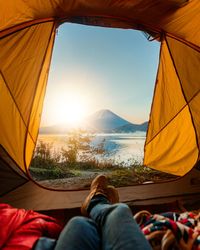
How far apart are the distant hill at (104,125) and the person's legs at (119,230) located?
6.30 feet

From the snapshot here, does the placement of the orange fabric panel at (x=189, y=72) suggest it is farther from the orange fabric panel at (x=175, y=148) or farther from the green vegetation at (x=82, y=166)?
the green vegetation at (x=82, y=166)

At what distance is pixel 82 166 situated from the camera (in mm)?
2590

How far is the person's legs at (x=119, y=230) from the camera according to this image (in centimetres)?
73

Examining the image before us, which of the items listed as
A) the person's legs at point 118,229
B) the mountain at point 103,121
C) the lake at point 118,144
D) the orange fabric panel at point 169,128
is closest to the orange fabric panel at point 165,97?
the orange fabric panel at point 169,128

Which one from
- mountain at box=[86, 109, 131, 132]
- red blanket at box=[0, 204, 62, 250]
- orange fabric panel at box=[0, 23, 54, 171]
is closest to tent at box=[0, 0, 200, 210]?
orange fabric panel at box=[0, 23, 54, 171]

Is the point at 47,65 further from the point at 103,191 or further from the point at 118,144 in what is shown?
the point at 118,144

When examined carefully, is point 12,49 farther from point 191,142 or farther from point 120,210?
point 191,142

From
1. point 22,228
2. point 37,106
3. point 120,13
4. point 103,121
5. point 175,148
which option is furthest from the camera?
point 103,121

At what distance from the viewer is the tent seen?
1.49 metres

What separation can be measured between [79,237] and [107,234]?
0.09 meters

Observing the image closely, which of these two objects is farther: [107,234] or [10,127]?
[10,127]

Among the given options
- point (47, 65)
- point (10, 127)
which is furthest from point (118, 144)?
point (10, 127)

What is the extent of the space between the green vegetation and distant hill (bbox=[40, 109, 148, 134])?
12 cm

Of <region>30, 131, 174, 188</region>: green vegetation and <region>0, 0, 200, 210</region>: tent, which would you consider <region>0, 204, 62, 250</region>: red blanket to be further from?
<region>30, 131, 174, 188</region>: green vegetation
